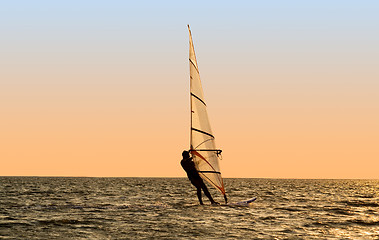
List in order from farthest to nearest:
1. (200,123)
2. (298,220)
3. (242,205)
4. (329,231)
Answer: (242,205) → (200,123) → (298,220) → (329,231)

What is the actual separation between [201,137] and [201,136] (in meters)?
0.05

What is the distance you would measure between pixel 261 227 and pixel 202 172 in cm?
626

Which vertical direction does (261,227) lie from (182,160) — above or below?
below

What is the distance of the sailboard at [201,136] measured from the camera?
21078mm

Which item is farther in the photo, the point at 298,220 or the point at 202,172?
the point at 202,172

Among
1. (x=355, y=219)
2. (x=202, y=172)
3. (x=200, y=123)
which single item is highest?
(x=200, y=123)

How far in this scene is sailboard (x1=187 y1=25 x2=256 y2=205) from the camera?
69.2 ft

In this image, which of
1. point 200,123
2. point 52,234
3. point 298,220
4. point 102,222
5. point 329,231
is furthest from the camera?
point 200,123

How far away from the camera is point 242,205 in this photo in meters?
24.2

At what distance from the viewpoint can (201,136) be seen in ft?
69.9

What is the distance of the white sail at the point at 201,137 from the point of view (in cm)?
2108

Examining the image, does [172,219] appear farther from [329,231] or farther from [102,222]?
[329,231]

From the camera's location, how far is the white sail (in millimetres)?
21078

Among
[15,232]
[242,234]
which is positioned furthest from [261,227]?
[15,232]
